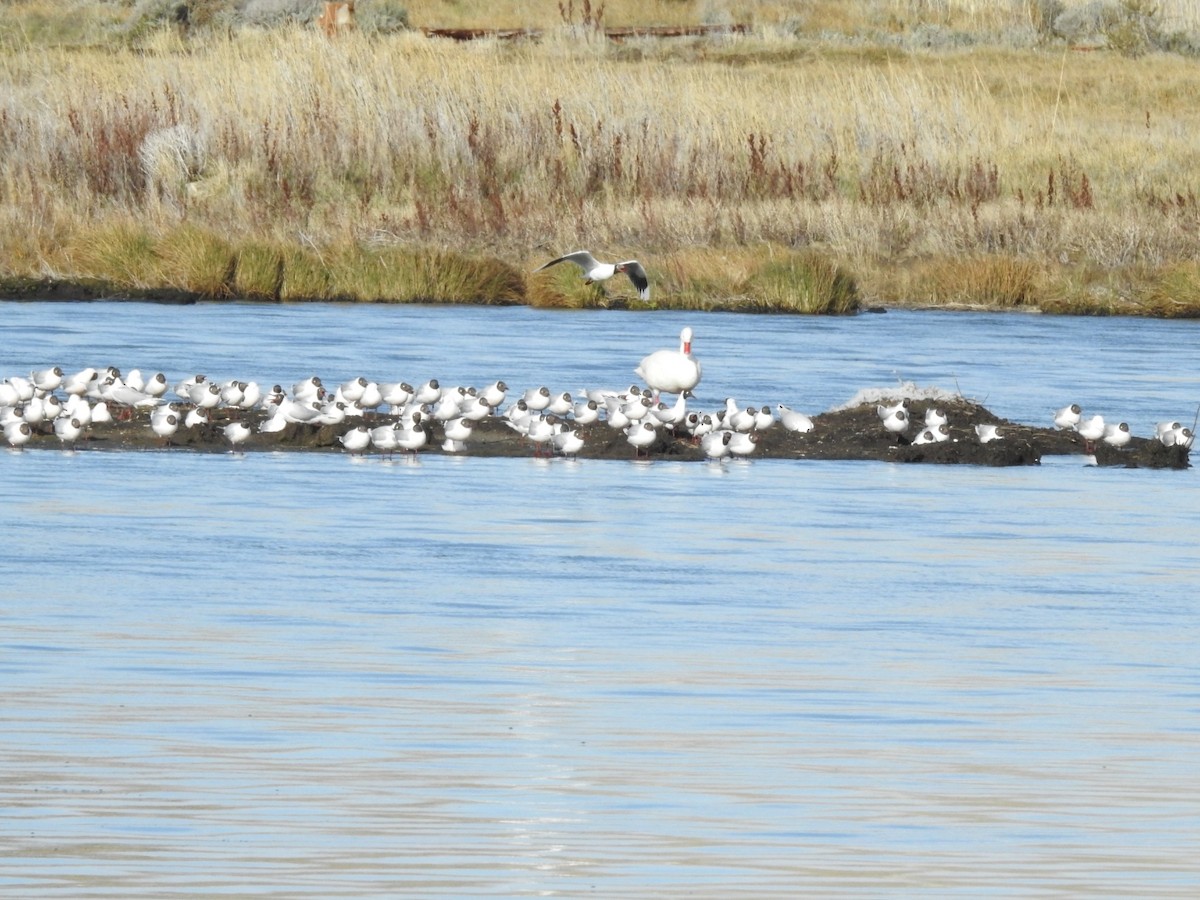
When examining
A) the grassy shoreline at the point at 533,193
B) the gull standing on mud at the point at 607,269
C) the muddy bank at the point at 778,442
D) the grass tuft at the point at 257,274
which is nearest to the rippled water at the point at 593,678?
the muddy bank at the point at 778,442

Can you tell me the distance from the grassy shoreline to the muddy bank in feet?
33.4

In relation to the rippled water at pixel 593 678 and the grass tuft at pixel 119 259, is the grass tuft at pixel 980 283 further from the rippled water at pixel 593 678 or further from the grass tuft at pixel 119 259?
the rippled water at pixel 593 678

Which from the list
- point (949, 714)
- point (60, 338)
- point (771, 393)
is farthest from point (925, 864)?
point (60, 338)

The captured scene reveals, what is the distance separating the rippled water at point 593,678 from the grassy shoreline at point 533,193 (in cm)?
1166

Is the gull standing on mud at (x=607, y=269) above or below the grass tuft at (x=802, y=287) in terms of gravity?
above

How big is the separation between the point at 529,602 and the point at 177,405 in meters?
7.45

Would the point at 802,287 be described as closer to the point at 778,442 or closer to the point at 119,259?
the point at 119,259

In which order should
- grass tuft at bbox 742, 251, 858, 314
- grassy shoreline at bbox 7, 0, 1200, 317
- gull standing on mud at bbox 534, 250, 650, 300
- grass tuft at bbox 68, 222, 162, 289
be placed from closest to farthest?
gull standing on mud at bbox 534, 250, 650, 300 < grass tuft at bbox 68, 222, 162, 289 < grass tuft at bbox 742, 251, 858, 314 < grassy shoreline at bbox 7, 0, 1200, 317

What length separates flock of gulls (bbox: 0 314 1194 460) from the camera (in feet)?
57.5

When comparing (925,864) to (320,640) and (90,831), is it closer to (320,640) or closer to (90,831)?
(90,831)

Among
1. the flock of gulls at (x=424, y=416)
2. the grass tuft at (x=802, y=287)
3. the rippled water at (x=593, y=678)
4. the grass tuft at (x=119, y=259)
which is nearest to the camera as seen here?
the rippled water at (x=593, y=678)

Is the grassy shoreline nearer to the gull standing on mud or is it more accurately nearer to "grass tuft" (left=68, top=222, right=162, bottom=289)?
"grass tuft" (left=68, top=222, right=162, bottom=289)

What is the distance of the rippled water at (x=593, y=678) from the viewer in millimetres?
7379

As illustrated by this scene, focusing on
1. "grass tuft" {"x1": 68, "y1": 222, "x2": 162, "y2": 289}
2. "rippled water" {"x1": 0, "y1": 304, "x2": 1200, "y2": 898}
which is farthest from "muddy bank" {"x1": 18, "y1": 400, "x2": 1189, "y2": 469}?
"grass tuft" {"x1": 68, "y1": 222, "x2": 162, "y2": 289}
